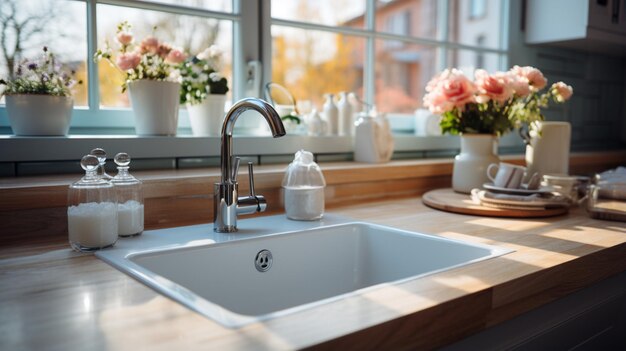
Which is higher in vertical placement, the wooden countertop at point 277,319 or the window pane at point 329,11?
the window pane at point 329,11

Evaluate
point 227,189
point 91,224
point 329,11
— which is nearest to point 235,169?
point 227,189

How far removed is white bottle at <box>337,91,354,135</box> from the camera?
6.49 feet

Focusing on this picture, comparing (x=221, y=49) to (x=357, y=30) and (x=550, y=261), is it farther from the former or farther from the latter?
(x=550, y=261)

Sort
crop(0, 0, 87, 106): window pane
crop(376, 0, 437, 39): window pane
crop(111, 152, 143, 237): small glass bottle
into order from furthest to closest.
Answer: crop(376, 0, 437, 39): window pane
crop(0, 0, 87, 106): window pane
crop(111, 152, 143, 237): small glass bottle

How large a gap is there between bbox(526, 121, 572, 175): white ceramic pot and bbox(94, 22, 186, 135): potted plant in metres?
1.24

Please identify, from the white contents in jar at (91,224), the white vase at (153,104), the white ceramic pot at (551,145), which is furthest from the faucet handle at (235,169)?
the white ceramic pot at (551,145)

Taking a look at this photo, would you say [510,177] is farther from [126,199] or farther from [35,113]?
[35,113]

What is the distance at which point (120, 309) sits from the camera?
0.70m

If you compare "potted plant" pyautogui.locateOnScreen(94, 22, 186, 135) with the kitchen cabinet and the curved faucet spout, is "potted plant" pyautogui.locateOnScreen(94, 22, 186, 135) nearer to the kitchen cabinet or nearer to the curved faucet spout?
the curved faucet spout

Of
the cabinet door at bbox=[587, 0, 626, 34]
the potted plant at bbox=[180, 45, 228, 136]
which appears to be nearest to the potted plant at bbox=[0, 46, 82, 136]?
the potted plant at bbox=[180, 45, 228, 136]

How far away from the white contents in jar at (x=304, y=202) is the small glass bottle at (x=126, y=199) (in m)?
0.37

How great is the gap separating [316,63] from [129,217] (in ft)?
6.84

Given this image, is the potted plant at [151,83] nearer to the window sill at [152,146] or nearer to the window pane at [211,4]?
the window sill at [152,146]

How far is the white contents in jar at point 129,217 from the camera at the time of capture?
1090mm
